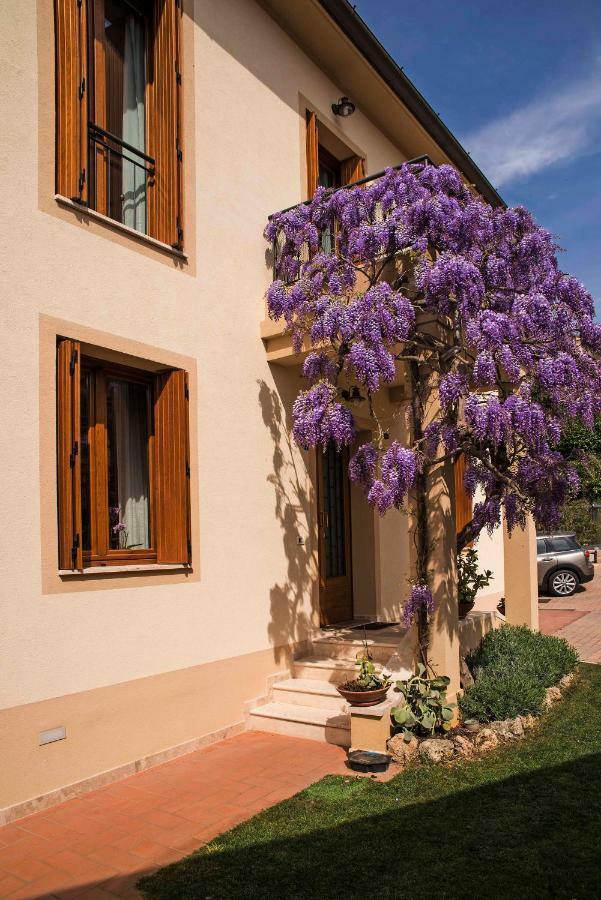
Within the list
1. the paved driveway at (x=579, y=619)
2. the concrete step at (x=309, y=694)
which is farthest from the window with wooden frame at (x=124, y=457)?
the paved driveway at (x=579, y=619)

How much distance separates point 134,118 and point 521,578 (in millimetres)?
6773

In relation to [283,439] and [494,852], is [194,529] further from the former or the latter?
[494,852]

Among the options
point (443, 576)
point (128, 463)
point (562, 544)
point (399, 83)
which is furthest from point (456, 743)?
point (562, 544)

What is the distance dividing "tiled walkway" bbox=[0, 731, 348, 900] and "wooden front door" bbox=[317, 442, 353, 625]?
8.49 feet

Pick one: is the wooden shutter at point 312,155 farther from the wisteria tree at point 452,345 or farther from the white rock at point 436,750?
the white rock at point 436,750

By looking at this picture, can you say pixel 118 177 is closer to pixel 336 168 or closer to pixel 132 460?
pixel 132 460

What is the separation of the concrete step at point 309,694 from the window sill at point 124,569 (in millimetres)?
1682

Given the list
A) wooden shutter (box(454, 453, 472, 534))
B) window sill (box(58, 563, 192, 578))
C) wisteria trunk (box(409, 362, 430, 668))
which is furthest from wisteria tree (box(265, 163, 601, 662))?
wooden shutter (box(454, 453, 472, 534))

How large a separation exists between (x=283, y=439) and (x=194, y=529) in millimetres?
1746

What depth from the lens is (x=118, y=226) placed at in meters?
6.00

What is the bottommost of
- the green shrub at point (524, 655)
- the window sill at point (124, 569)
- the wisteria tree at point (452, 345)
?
the green shrub at point (524, 655)

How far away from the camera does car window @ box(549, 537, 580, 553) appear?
18203 millimetres

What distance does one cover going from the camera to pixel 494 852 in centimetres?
410

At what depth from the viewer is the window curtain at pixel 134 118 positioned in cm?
665
